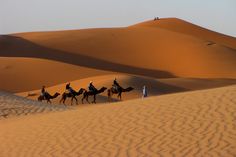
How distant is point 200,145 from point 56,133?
4385 millimetres

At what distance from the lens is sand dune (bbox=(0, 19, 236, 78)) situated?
6894 centimetres

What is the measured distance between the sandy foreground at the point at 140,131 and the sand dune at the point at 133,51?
49.9 m

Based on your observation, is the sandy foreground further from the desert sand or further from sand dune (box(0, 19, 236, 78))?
sand dune (box(0, 19, 236, 78))

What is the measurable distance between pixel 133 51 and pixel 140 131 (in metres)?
66.5

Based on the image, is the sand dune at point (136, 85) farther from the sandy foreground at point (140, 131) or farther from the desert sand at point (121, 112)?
the sandy foreground at point (140, 131)

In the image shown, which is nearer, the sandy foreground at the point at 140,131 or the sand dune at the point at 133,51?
the sandy foreground at the point at 140,131

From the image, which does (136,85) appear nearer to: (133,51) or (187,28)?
(133,51)

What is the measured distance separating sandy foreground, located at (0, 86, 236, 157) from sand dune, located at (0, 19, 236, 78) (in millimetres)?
49852

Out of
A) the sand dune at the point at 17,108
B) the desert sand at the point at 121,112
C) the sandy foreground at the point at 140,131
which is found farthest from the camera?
the sand dune at the point at 17,108

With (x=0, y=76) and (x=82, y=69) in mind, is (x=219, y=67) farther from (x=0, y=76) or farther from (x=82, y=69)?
(x=0, y=76)

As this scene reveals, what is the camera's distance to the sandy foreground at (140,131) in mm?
11141

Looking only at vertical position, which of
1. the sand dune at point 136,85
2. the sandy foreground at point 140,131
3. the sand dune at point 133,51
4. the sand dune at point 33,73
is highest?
the sand dune at point 133,51

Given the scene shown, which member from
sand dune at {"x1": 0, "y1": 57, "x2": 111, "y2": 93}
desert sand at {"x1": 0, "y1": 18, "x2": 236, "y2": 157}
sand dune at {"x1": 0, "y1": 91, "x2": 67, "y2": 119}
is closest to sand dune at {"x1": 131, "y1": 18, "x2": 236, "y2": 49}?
desert sand at {"x1": 0, "y1": 18, "x2": 236, "y2": 157}

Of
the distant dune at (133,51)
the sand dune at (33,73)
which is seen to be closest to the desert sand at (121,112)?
the sand dune at (33,73)
